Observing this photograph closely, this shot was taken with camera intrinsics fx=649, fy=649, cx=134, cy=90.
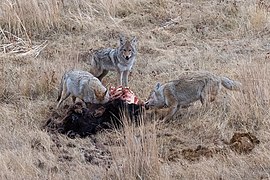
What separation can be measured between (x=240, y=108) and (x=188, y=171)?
183 cm

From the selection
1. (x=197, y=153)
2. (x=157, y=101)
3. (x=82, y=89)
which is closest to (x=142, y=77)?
(x=82, y=89)

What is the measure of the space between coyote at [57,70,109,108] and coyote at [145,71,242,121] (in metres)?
0.67

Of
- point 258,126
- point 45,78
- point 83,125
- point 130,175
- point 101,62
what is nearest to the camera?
point 130,175

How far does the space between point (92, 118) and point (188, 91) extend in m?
1.32

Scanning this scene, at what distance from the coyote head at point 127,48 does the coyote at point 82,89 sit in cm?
140

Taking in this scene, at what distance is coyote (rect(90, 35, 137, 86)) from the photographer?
10.6 m

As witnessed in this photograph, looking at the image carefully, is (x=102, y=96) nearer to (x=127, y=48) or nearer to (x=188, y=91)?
(x=188, y=91)

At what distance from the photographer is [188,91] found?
855 centimetres

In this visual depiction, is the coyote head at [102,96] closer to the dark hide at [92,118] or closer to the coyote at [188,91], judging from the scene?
the dark hide at [92,118]

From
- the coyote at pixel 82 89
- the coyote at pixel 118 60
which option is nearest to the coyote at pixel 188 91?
the coyote at pixel 82 89

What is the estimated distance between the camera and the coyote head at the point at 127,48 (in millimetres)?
10688

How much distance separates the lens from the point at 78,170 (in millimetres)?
6715

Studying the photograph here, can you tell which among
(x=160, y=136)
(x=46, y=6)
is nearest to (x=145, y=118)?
(x=160, y=136)

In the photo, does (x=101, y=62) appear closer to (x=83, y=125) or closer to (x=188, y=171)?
(x=83, y=125)
